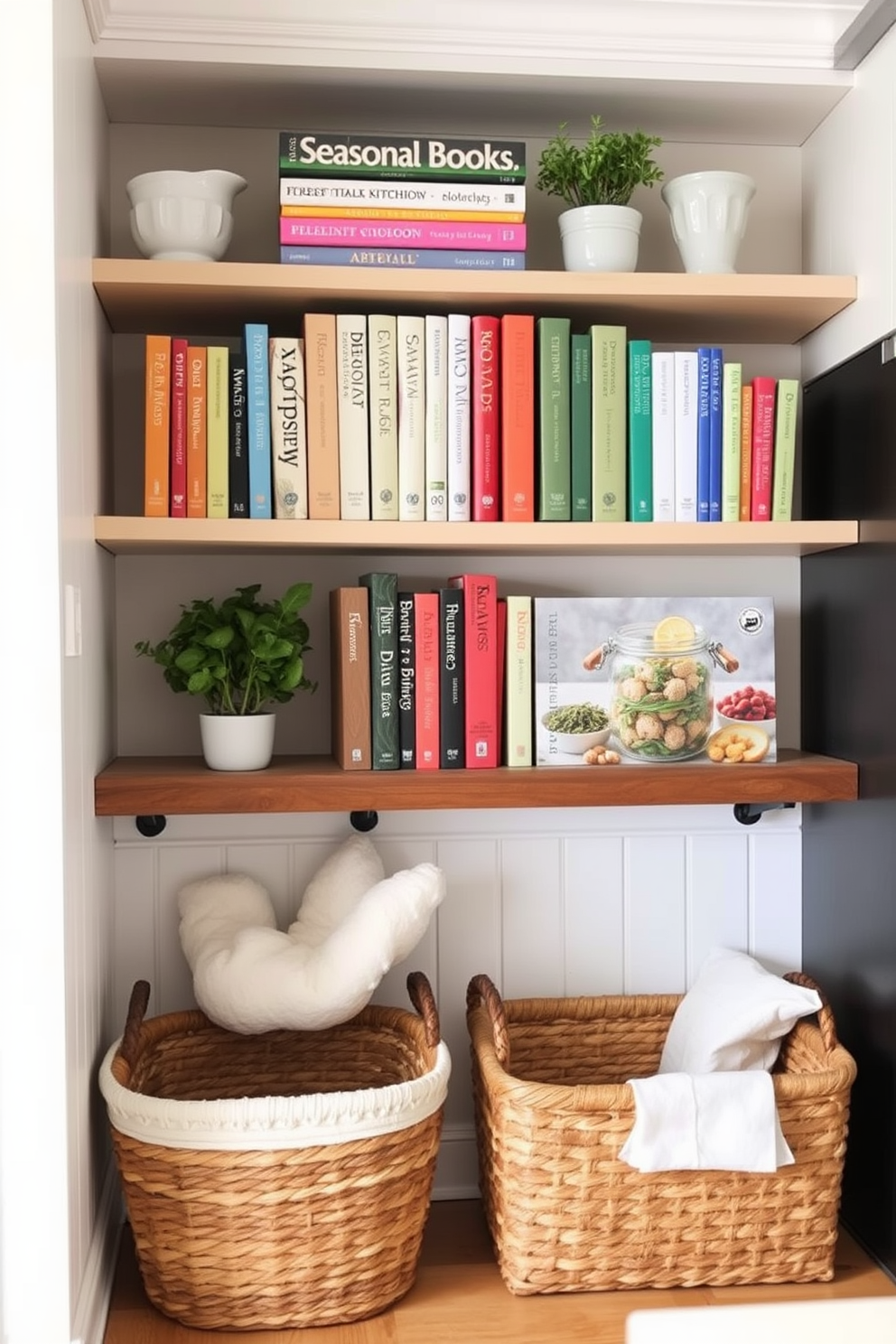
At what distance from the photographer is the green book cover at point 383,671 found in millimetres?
1851

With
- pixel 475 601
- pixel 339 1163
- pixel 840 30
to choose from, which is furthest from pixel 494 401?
pixel 339 1163

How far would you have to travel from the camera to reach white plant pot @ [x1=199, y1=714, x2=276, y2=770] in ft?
A: 6.07

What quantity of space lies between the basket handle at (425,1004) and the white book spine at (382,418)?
2.27ft

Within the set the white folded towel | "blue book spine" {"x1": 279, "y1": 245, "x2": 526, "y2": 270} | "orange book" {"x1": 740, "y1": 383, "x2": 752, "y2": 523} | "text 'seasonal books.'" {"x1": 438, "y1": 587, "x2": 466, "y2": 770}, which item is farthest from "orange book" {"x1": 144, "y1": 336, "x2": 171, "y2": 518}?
the white folded towel

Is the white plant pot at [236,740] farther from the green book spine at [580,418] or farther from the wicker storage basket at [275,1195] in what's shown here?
the green book spine at [580,418]

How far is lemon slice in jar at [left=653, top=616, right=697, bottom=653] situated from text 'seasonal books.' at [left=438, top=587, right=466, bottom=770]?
0.99 ft

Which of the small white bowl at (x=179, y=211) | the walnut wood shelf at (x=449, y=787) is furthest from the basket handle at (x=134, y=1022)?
the small white bowl at (x=179, y=211)

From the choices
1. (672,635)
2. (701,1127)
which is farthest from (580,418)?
(701,1127)

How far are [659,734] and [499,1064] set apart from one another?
21.1 inches

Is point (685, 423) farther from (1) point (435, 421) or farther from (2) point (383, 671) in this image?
(2) point (383, 671)

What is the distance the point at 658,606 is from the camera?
1.92 metres

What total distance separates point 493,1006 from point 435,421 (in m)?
0.86

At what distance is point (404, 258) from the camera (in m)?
1.81

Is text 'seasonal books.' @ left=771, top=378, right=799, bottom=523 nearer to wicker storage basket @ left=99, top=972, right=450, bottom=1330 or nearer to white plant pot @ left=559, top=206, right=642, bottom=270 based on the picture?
white plant pot @ left=559, top=206, right=642, bottom=270
